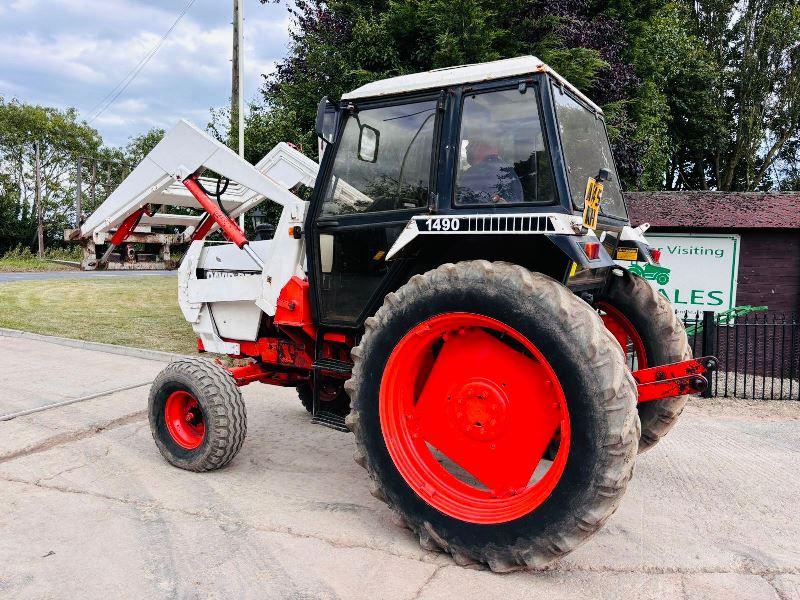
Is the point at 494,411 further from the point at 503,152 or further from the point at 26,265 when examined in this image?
the point at 26,265

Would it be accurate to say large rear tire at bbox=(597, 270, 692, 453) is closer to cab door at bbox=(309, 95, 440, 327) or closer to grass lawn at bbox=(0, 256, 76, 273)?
cab door at bbox=(309, 95, 440, 327)

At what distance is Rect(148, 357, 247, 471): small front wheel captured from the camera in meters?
4.02

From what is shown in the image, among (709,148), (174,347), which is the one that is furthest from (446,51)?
(709,148)

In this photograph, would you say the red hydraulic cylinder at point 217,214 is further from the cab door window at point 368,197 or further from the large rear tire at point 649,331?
the large rear tire at point 649,331

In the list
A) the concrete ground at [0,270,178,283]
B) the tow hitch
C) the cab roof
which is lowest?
the concrete ground at [0,270,178,283]

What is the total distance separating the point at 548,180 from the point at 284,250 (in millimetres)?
1815

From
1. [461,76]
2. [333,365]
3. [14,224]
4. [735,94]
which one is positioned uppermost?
[735,94]

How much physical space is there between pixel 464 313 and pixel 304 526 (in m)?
1.54

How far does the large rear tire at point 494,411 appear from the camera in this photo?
105 inches

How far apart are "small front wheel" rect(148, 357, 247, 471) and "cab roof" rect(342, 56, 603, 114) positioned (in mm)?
2054

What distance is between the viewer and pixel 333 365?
397cm

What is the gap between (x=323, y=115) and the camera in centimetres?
372

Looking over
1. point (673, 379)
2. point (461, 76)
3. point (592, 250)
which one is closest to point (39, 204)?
point (461, 76)

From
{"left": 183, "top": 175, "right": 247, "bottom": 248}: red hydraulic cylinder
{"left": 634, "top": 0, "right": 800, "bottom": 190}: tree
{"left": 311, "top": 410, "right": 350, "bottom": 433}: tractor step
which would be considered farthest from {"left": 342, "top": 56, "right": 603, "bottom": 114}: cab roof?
{"left": 634, "top": 0, "right": 800, "bottom": 190}: tree
